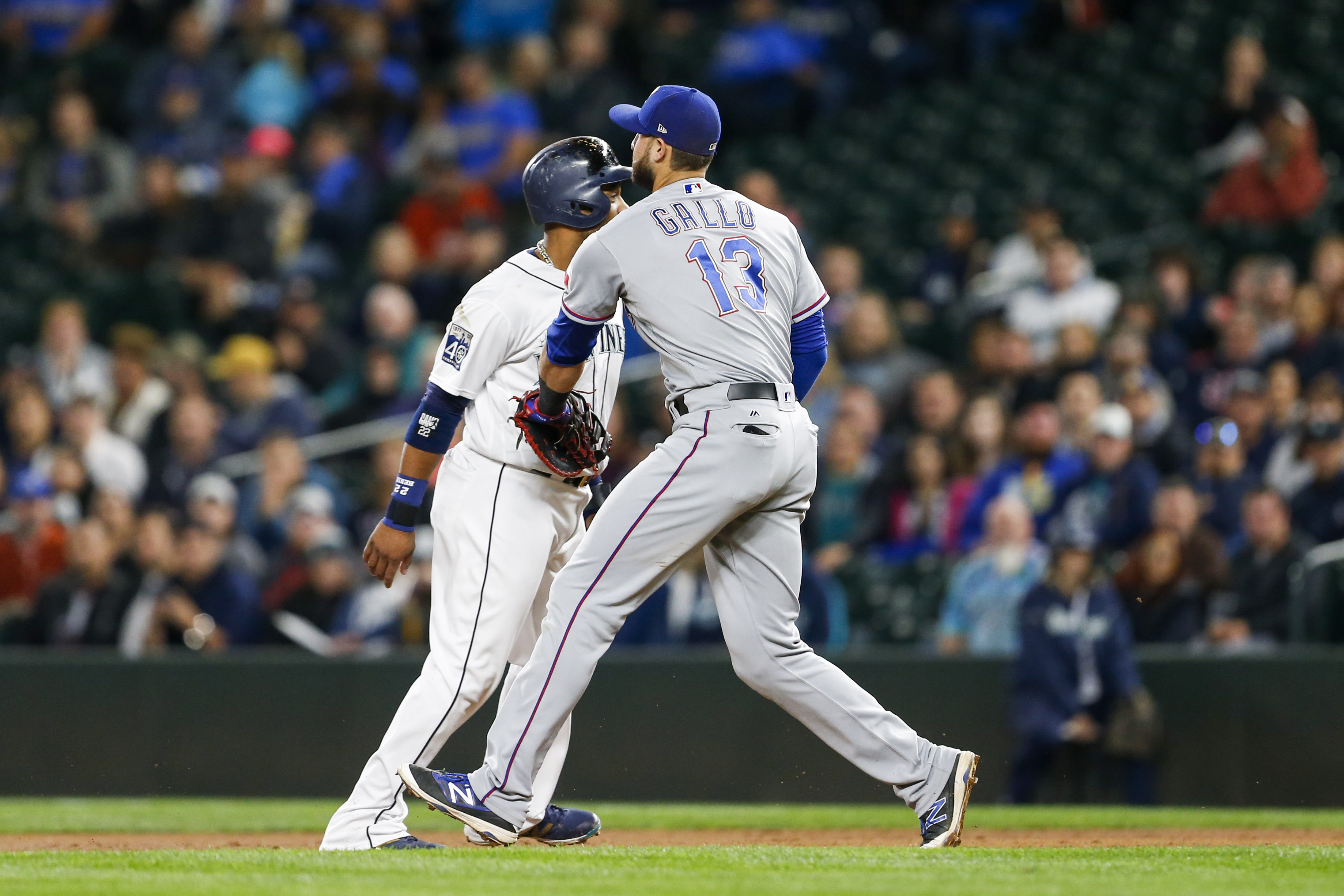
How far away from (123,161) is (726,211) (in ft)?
34.9

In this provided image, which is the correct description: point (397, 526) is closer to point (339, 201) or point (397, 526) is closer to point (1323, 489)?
point (1323, 489)

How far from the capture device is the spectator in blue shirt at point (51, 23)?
1666 centimetres

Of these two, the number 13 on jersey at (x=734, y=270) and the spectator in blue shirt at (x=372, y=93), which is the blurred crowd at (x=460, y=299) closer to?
the spectator in blue shirt at (x=372, y=93)

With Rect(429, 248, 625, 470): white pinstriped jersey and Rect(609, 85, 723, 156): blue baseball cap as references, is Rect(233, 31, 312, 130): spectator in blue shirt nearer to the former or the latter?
Rect(429, 248, 625, 470): white pinstriped jersey

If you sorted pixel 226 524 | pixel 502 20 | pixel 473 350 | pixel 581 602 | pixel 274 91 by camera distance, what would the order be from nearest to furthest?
pixel 581 602 → pixel 473 350 → pixel 226 524 → pixel 274 91 → pixel 502 20

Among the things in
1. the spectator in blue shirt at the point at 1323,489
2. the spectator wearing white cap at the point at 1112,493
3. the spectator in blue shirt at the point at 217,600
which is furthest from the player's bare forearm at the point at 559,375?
the spectator in blue shirt at the point at 217,600

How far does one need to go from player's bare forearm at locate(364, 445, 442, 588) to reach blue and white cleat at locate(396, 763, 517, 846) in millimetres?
596

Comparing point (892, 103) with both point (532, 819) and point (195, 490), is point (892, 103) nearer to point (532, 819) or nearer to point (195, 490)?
point (195, 490)

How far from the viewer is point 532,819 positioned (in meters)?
5.31

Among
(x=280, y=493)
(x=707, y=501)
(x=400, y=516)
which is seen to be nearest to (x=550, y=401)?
(x=707, y=501)

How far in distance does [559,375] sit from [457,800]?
113 centimetres

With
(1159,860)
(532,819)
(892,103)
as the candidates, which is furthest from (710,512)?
(892,103)

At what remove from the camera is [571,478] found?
5348 mm

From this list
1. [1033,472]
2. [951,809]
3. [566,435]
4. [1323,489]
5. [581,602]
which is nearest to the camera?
[581,602]
